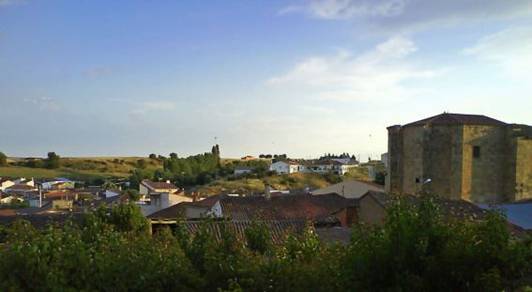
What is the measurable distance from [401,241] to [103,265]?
472 cm

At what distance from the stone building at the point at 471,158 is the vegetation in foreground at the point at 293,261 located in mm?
19455

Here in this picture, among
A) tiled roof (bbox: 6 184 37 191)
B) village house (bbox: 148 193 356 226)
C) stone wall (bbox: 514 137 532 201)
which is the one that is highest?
stone wall (bbox: 514 137 532 201)

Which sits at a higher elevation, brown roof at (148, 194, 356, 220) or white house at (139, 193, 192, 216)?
brown roof at (148, 194, 356, 220)

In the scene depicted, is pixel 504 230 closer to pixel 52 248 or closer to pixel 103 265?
pixel 103 265

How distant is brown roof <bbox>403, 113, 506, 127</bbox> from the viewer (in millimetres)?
27906

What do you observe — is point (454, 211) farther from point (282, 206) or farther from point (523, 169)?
point (282, 206)

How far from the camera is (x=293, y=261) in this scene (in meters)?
8.63

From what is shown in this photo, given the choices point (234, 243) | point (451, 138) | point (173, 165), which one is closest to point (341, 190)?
point (451, 138)

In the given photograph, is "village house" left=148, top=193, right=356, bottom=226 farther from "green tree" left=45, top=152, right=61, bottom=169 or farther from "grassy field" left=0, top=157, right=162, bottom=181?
"green tree" left=45, top=152, right=61, bottom=169

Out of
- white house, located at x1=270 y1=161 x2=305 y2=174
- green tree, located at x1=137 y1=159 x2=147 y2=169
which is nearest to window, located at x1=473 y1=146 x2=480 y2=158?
white house, located at x1=270 y1=161 x2=305 y2=174

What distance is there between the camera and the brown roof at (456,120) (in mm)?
27906

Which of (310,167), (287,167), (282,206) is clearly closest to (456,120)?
(282,206)

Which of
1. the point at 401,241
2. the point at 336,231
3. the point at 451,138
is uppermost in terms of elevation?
the point at 451,138

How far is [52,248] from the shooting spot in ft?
30.7
